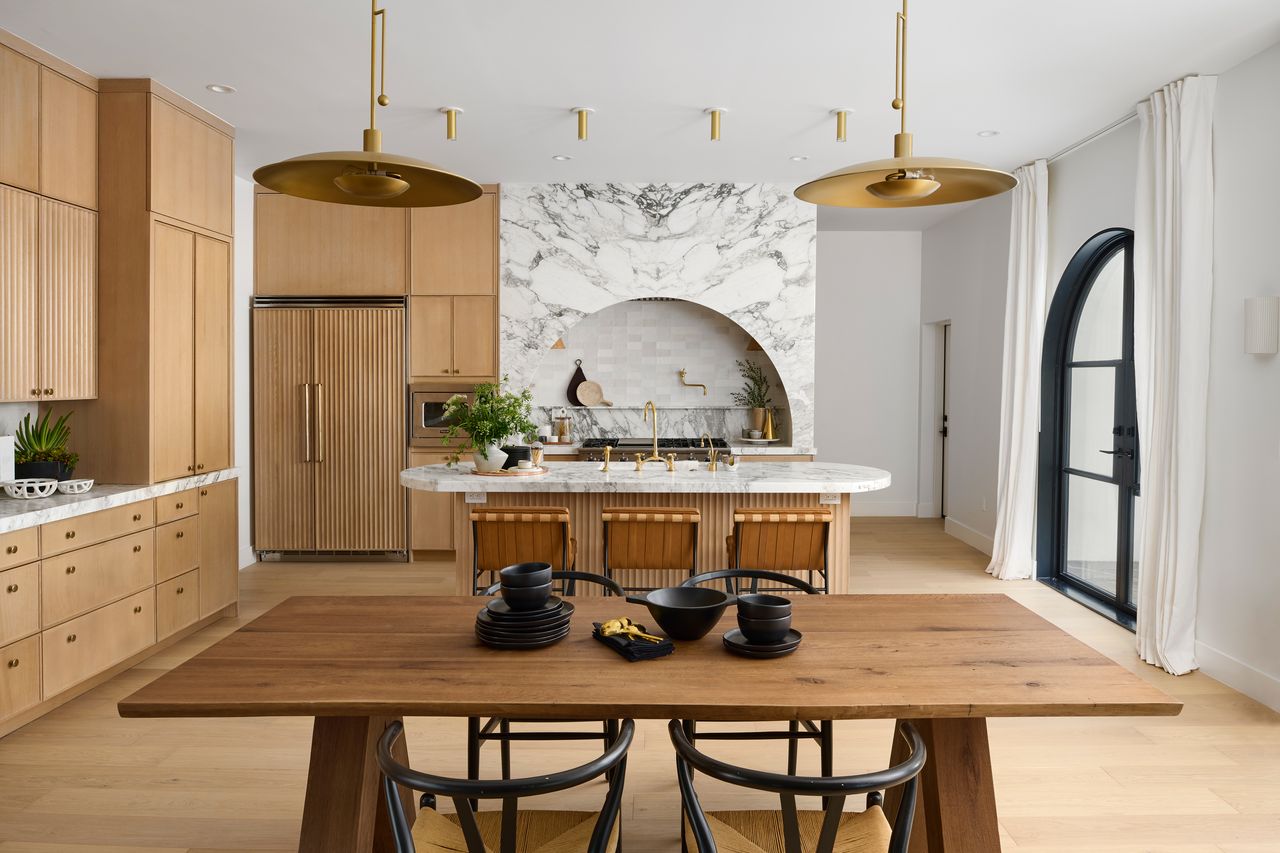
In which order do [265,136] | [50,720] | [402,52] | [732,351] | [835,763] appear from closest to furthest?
[835,763] < [50,720] < [402,52] < [265,136] < [732,351]

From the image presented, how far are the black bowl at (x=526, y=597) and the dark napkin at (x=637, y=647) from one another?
0.18 metres

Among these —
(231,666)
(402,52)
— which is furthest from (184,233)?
(231,666)

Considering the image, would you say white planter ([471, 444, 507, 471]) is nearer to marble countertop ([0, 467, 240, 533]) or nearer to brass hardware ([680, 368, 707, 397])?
marble countertop ([0, 467, 240, 533])

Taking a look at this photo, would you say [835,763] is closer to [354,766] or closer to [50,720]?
[354,766]

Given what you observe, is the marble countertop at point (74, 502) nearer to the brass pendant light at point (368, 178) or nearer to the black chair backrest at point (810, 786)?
the brass pendant light at point (368, 178)

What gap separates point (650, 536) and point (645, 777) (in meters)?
0.98

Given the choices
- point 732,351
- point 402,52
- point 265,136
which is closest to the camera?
point 402,52

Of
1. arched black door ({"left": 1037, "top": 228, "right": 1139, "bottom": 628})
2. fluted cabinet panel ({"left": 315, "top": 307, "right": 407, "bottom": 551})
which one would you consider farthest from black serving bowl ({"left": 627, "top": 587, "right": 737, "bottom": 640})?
fluted cabinet panel ({"left": 315, "top": 307, "right": 407, "bottom": 551})

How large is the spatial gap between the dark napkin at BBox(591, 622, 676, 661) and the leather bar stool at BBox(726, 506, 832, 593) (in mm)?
1420

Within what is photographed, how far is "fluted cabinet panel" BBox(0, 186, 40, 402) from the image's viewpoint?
3.54 metres

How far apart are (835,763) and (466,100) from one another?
12.5 feet

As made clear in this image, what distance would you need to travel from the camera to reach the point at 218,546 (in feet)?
15.6

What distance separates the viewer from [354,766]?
194 centimetres

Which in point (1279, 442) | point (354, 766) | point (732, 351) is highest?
point (732, 351)
